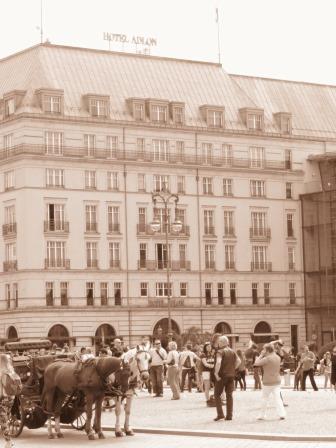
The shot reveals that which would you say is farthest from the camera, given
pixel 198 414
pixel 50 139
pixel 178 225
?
pixel 50 139

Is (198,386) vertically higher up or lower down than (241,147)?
lower down

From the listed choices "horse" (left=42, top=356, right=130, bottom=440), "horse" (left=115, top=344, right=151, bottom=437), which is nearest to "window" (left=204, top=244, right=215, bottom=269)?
"horse" (left=115, top=344, right=151, bottom=437)

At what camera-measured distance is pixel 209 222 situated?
10938 cm

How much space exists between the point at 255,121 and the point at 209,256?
12795mm

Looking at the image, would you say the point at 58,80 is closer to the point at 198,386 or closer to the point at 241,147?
the point at 241,147

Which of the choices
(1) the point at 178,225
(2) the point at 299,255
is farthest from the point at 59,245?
(1) the point at 178,225

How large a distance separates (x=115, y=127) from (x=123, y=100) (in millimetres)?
3664

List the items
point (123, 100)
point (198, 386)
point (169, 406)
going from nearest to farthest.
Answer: point (169, 406)
point (198, 386)
point (123, 100)

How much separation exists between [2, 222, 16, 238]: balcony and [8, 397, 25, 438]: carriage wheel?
2681 inches

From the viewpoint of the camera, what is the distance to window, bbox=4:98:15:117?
102438mm

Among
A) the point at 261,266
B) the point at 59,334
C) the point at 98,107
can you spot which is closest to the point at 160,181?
the point at 98,107

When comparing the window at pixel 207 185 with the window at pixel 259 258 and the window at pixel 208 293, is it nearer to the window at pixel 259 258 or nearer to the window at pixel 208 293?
the window at pixel 259 258

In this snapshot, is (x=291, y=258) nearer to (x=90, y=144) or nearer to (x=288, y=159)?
(x=288, y=159)

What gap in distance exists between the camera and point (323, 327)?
4407 inches
